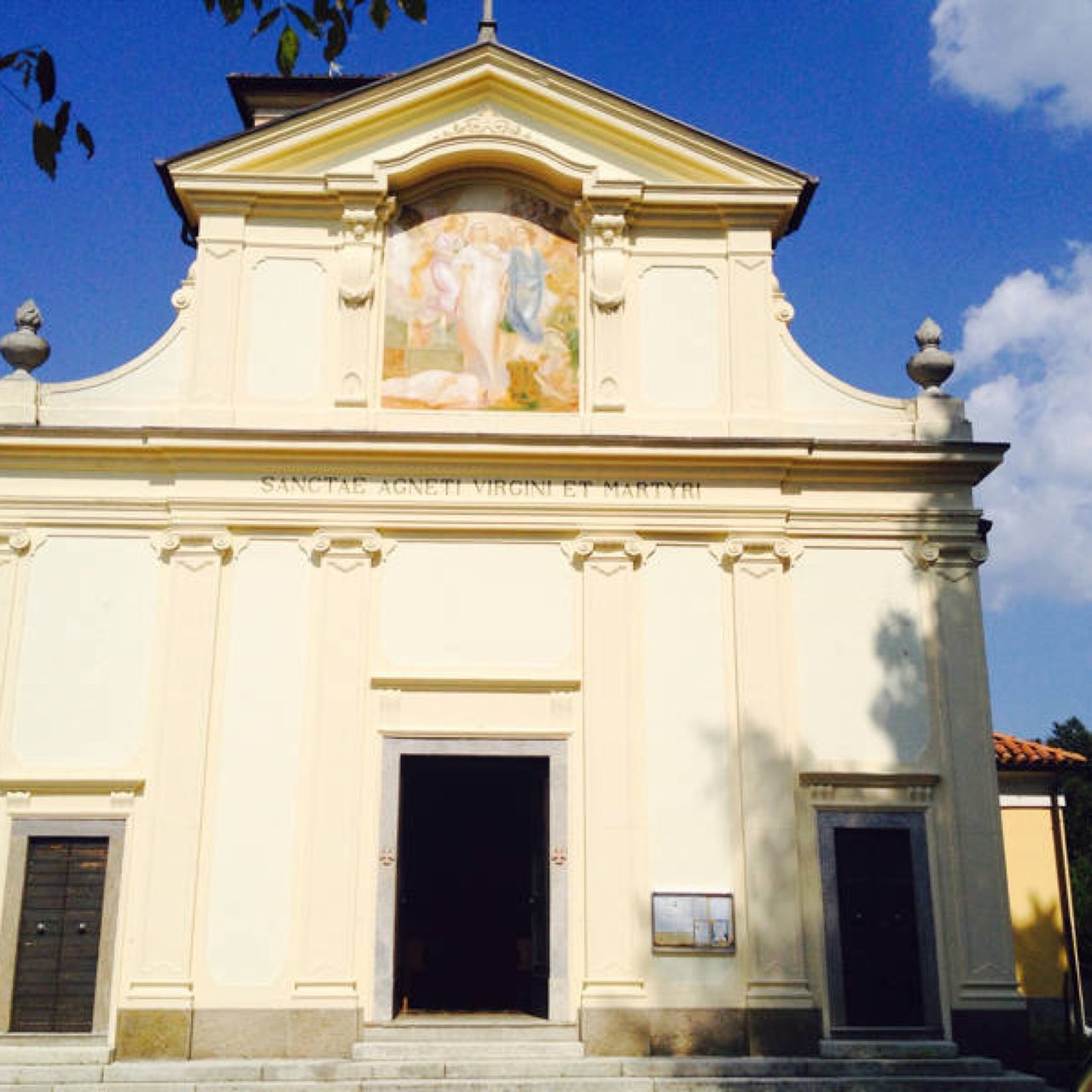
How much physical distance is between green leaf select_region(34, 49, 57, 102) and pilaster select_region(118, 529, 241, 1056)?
31.5 ft

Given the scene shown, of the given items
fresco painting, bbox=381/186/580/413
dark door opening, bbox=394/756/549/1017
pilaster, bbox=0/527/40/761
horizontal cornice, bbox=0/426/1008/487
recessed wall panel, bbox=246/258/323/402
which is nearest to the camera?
pilaster, bbox=0/527/40/761

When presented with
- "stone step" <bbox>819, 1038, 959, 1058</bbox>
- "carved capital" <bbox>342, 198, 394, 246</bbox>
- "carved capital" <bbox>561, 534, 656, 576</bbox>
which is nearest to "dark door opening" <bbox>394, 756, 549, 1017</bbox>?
"carved capital" <bbox>561, 534, 656, 576</bbox>

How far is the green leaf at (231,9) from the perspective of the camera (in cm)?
542

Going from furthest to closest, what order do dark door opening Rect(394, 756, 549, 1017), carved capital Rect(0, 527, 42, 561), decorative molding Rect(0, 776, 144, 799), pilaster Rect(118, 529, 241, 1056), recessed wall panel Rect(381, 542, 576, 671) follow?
dark door opening Rect(394, 756, 549, 1017) < carved capital Rect(0, 527, 42, 561) < recessed wall panel Rect(381, 542, 576, 671) < decorative molding Rect(0, 776, 144, 799) < pilaster Rect(118, 529, 241, 1056)

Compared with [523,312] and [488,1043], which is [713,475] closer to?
[523,312]

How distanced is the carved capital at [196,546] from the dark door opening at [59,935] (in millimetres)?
3008

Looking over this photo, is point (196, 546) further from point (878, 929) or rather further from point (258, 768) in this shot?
point (878, 929)

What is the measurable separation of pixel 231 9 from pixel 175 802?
9605 mm

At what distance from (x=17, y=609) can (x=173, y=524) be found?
1823 millimetres

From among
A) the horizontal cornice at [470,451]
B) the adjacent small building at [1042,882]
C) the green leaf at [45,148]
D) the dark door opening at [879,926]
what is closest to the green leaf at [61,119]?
the green leaf at [45,148]

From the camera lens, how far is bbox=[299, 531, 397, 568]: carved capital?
14.2 metres

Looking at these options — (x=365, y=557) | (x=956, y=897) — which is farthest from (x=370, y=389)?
(x=956, y=897)

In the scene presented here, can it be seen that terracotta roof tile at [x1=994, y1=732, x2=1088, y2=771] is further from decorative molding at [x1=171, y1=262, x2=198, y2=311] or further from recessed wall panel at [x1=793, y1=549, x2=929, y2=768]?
decorative molding at [x1=171, y1=262, x2=198, y2=311]

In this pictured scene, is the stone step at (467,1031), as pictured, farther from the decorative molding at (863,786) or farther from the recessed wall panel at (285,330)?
the recessed wall panel at (285,330)
